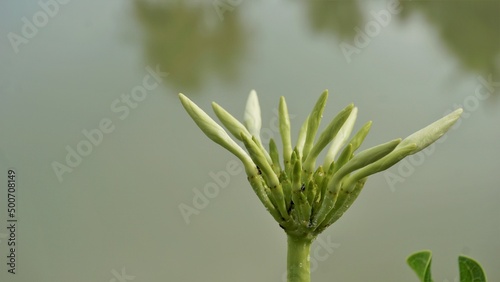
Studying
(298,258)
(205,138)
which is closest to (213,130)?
(298,258)

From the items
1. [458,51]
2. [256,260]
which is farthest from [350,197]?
[458,51]

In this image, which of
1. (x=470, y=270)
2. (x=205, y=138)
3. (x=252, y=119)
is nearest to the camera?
(x=470, y=270)

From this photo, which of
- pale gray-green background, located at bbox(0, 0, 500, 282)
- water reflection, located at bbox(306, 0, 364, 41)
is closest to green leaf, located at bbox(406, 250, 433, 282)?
pale gray-green background, located at bbox(0, 0, 500, 282)

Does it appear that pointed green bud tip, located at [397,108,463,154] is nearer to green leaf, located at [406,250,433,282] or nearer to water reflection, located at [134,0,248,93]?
green leaf, located at [406,250,433,282]

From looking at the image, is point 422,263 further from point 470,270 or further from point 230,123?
point 230,123

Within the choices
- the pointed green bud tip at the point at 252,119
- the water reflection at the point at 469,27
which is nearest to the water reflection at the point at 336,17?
the water reflection at the point at 469,27
